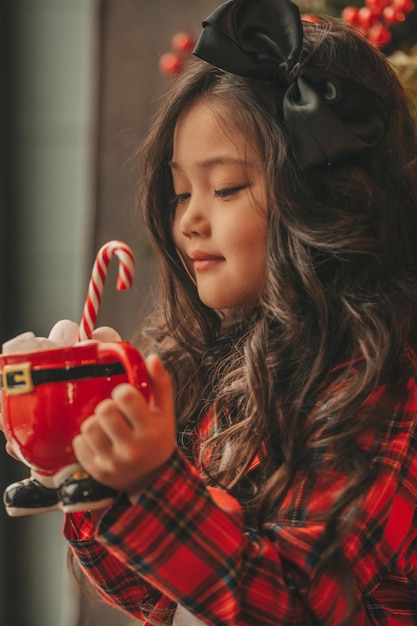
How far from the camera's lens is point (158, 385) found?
739 millimetres

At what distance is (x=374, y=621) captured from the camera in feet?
3.08

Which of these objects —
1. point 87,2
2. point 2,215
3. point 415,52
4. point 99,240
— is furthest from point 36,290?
point 415,52

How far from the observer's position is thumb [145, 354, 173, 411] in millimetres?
734

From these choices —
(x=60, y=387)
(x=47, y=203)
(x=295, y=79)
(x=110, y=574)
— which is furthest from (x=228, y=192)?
(x=47, y=203)

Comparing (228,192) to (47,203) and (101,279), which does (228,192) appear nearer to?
(101,279)

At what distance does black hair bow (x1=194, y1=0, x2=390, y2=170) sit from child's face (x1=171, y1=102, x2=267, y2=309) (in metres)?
0.06

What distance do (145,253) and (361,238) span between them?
2.47ft

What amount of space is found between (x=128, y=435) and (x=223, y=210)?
0.38 m

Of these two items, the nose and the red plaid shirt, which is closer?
the red plaid shirt

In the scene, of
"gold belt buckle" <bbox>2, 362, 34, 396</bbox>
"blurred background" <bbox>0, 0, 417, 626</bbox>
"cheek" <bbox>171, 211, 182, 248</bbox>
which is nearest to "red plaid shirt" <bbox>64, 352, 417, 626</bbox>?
"gold belt buckle" <bbox>2, 362, 34, 396</bbox>

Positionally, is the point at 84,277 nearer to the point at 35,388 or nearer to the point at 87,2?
the point at 87,2

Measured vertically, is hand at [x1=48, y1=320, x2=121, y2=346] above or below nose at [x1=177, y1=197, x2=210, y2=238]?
below

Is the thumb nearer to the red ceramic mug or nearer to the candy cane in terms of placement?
the red ceramic mug

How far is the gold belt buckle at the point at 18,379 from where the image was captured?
0.75m
